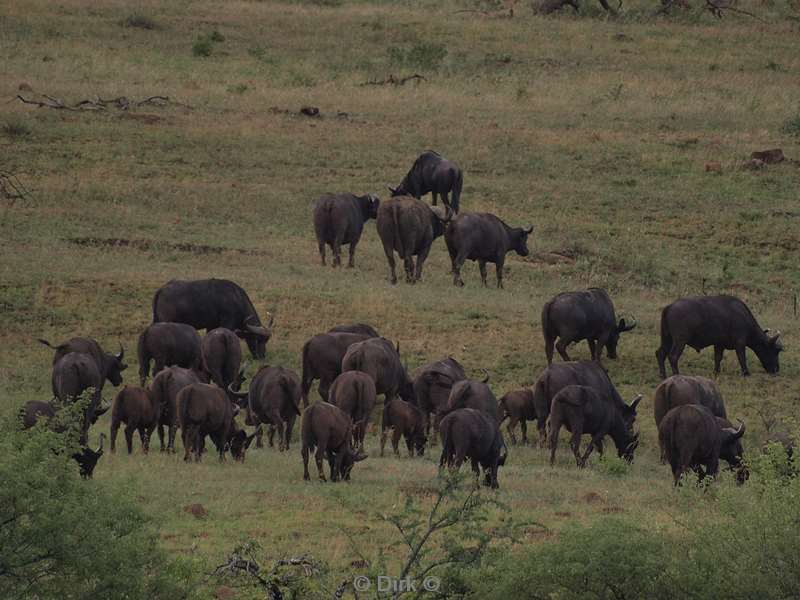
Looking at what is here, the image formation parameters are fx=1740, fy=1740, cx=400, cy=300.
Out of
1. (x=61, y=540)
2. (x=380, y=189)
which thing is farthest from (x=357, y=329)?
(x=380, y=189)

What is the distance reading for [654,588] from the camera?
14.8 m

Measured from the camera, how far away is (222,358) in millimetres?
27297

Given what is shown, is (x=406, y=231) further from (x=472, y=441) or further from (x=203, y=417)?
(x=472, y=441)

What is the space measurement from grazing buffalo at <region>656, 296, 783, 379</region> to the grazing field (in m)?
0.42

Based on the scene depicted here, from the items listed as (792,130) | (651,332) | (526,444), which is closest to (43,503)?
(526,444)

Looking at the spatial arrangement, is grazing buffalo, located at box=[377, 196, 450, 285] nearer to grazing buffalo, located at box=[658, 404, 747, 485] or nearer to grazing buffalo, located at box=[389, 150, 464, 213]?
grazing buffalo, located at box=[389, 150, 464, 213]

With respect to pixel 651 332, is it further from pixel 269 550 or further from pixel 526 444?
pixel 269 550

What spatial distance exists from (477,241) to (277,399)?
11.6 m

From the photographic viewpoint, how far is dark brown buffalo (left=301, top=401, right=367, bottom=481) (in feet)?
68.9

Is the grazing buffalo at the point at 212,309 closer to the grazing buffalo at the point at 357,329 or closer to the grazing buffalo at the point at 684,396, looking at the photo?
the grazing buffalo at the point at 357,329

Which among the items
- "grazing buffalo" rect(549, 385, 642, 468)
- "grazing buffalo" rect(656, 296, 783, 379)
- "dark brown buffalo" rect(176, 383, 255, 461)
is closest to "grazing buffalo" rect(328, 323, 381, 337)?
"grazing buffalo" rect(549, 385, 642, 468)

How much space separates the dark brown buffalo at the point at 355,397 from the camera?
2369 cm

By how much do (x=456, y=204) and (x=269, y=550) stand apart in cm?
2463

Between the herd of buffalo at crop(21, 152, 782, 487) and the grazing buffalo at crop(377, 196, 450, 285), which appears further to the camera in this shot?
the grazing buffalo at crop(377, 196, 450, 285)
